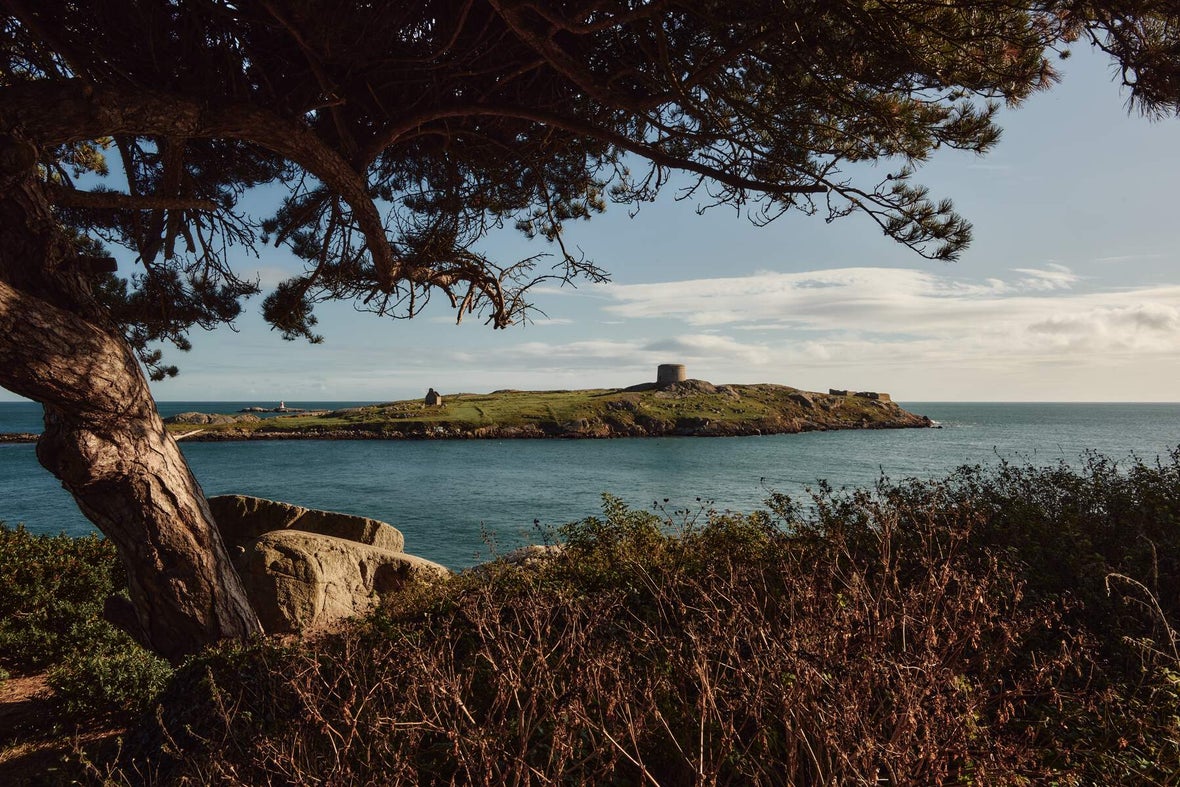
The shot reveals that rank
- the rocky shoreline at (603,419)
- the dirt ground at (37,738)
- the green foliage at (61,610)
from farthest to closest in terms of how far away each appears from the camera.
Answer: the rocky shoreline at (603,419), the green foliage at (61,610), the dirt ground at (37,738)

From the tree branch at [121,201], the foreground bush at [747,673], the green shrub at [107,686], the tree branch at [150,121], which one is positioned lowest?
the green shrub at [107,686]

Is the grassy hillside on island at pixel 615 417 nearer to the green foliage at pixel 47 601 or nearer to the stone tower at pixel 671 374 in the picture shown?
the stone tower at pixel 671 374

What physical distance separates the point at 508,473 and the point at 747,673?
4100 cm

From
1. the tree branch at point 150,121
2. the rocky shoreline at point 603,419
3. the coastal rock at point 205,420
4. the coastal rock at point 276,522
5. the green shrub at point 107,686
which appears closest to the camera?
the tree branch at point 150,121

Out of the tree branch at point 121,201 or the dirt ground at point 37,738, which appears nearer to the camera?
the dirt ground at point 37,738

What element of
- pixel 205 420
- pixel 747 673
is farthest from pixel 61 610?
pixel 205 420

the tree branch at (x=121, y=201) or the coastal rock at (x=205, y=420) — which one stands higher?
the tree branch at (x=121, y=201)

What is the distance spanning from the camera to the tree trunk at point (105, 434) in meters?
4.59

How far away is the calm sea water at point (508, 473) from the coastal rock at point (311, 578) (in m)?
4.92

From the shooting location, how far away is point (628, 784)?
3422mm

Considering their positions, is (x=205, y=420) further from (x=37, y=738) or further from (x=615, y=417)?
(x=37, y=738)

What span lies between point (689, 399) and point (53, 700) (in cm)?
7363

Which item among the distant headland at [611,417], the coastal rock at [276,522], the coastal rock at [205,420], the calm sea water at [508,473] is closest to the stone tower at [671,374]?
the distant headland at [611,417]

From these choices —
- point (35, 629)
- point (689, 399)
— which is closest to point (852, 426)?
point (689, 399)
